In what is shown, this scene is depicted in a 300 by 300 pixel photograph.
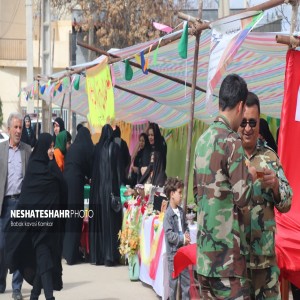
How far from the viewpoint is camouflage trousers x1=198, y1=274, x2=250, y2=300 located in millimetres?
4680

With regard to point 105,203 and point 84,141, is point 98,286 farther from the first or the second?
point 84,141

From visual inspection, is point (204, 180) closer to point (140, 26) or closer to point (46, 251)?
point (46, 251)

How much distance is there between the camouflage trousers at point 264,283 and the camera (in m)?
5.02

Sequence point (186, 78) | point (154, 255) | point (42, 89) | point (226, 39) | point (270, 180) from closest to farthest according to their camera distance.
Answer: point (270, 180) → point (226, 39) → point (154, 255) → point (186, 78) → point (42, 89)

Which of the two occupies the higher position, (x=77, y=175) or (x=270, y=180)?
(x=270, y=180)

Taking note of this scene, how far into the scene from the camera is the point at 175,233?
340 inches

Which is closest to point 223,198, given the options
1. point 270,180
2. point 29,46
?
point 270,180

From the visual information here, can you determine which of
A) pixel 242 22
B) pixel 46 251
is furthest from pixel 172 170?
pixel 242 22

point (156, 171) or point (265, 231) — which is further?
point (156, 171)

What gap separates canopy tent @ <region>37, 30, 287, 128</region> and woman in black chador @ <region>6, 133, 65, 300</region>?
180cm

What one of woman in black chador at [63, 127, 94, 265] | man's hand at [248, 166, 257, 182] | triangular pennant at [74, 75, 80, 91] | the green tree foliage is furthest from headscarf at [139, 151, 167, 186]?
the green tree foliage

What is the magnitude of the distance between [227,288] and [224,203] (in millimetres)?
441

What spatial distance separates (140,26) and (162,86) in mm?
15858

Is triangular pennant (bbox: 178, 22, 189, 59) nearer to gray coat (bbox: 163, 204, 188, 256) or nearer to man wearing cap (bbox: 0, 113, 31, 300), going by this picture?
gray coat (bbox: 163, 204, 188, 256)
